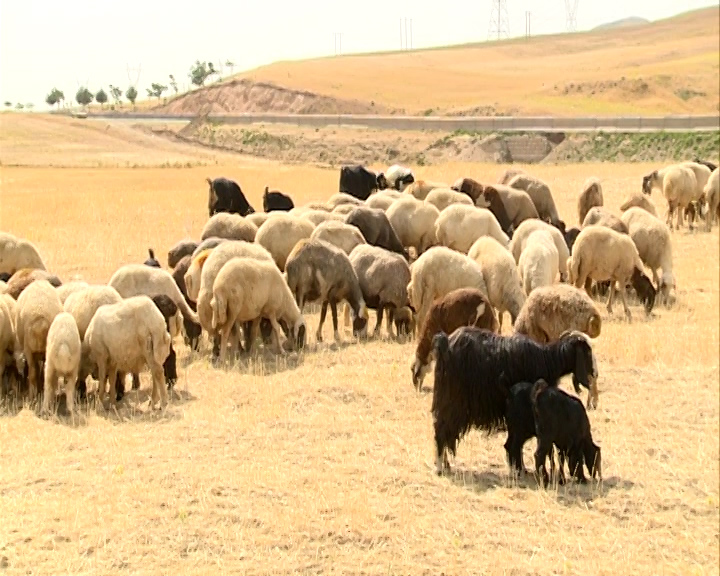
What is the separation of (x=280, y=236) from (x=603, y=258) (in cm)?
496

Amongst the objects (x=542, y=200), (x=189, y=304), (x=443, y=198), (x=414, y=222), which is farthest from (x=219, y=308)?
(x=542, y=200)

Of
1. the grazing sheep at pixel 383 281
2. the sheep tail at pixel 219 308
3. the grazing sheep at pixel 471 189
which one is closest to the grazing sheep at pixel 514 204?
the grazing sheep at pixel 471 189

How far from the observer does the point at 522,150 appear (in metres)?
53.4

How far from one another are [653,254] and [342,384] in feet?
25.0

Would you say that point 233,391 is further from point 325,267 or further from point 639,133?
point 639,133

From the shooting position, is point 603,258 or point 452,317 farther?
point 603,258

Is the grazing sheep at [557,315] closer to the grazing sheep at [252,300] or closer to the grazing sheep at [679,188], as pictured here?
the grazing sheep at [252,300]

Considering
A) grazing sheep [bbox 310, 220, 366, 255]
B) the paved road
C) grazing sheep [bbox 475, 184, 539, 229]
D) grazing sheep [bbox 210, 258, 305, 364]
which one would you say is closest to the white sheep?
grazing sheep [bbox 475, 184, 539, 229]

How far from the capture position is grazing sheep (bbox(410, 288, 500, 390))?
10969 millimetres

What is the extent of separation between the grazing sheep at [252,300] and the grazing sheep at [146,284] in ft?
2.05

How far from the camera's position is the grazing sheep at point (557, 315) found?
11.2 metres

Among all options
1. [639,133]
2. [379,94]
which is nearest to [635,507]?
[639,133]

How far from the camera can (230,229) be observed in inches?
679

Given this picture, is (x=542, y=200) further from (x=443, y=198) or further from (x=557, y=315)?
(x=557, y=315)
